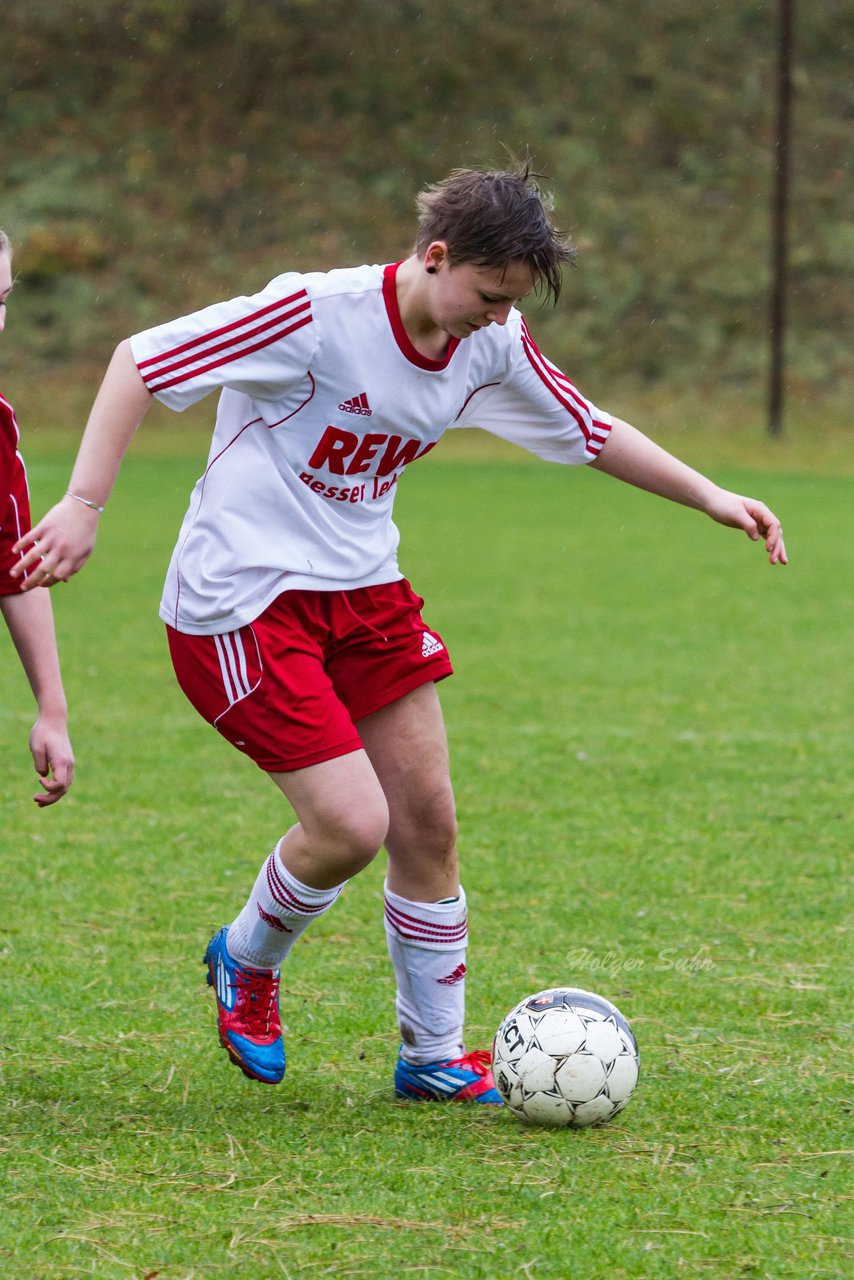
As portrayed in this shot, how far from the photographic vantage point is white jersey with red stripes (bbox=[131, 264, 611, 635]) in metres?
3.08

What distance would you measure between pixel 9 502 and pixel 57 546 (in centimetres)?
42

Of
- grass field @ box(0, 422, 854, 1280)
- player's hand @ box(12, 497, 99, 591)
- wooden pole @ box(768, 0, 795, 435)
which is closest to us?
grass field @ box(0, 422, 854, 1280)

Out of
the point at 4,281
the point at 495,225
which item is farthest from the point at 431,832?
the point at 4,281

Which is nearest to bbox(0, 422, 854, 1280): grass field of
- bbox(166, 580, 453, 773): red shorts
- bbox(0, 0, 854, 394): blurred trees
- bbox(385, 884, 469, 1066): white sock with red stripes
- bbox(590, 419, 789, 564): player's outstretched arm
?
bbox(385, 884, 469, 1066): white sock with red stripes

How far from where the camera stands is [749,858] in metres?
5.28

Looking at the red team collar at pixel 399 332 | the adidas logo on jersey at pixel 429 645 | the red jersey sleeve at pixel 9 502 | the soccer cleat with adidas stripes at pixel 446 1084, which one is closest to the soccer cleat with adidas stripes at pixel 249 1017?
the soccer cleat with adidas stripes at pixel 446 1084

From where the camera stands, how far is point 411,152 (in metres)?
32.0

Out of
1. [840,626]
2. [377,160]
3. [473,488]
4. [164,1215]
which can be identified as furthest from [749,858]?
[377,160]

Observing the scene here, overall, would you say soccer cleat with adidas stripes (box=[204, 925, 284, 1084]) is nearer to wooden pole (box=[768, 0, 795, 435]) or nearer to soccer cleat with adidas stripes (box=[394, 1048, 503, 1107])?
soccer cleat with adidas stripes (box=[394, 1048, 503, 1107])

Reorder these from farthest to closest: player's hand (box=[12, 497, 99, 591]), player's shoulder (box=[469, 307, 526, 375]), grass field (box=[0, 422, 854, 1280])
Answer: player's shoulder (box=[469, 307, 526, 375]) < player's hand (box=[12, 497, 99, 591]) < grass field (box=[0, 422, 854, 1280])

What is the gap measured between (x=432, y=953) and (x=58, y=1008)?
0.99 metres

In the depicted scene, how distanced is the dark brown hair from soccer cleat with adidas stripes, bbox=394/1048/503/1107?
156cm

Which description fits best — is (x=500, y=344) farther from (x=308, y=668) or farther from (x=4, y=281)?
(x=4, y=281)

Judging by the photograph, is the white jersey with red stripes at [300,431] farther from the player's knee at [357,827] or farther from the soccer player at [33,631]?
the player's knee at [357,827]
